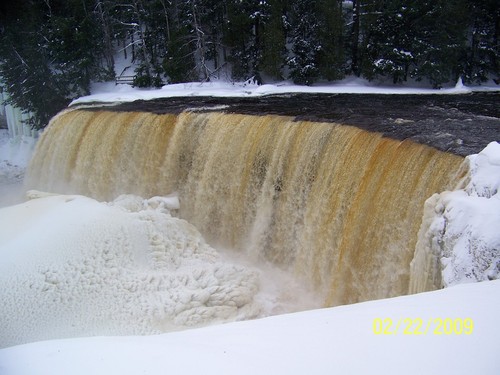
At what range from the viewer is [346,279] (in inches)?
224

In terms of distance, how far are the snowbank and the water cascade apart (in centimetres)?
254

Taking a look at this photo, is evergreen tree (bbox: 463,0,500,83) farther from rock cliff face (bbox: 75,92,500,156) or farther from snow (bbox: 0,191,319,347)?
snow (bbox: 0,191,319,347)

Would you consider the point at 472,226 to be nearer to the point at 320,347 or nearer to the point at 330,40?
the point at 320,347

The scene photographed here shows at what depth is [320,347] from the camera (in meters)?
2.23

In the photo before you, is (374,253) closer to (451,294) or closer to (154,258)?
(451,294)

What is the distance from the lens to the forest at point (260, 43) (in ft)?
48.0

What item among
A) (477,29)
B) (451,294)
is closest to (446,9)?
(477,29)

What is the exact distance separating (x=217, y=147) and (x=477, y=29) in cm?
1210
